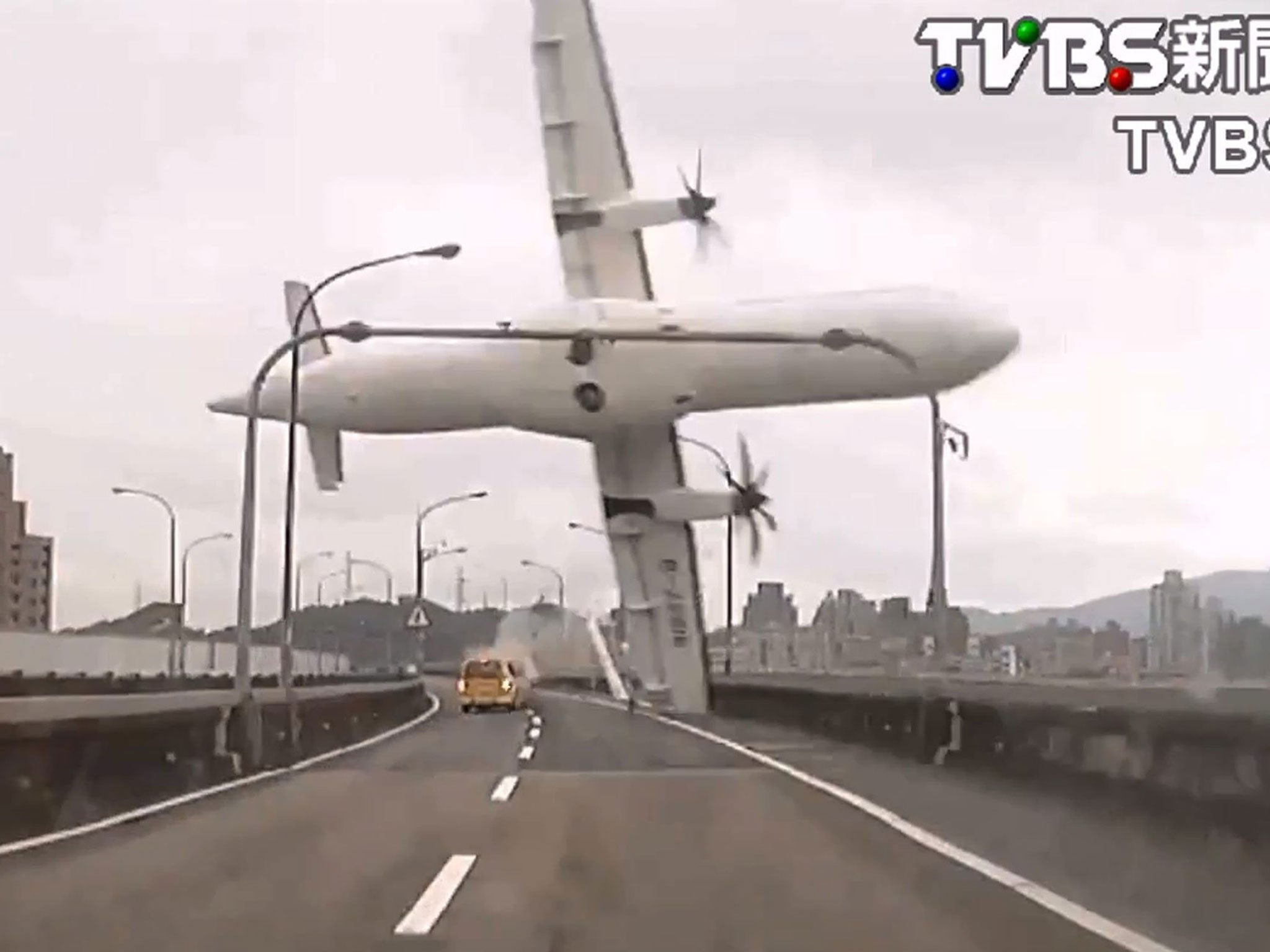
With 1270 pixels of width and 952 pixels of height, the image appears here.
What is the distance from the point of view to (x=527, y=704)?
66812mm

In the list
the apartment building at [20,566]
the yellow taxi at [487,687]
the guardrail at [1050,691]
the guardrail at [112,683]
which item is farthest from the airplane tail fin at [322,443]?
the apartment building at [20,566]

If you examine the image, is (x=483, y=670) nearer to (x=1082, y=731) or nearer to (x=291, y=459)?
(x=291, y=459)

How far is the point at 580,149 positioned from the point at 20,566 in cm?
7173

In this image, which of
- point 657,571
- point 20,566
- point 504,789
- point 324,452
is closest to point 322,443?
point 324,452

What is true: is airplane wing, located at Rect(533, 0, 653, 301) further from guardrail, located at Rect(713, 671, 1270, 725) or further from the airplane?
guardrail, located at Rect(713, 671, 1270, 725)

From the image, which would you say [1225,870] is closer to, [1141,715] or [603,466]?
[1141,715]

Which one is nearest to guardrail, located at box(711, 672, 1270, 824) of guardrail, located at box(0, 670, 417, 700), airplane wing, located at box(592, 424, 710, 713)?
airplane wing, located at box(592, 424, 710, 713)

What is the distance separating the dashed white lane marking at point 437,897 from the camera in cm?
952

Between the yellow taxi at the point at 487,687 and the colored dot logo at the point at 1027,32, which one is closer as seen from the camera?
the colored dot logo at the point at 1027,32

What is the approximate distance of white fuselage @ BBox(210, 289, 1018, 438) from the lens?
37.8 meters

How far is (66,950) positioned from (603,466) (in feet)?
130

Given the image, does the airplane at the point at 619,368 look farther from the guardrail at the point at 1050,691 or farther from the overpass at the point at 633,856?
the overpass at the point at 633,856

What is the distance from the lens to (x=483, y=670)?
6109 cm

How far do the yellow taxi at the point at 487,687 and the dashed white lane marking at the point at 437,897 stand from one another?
4696 centimetres
